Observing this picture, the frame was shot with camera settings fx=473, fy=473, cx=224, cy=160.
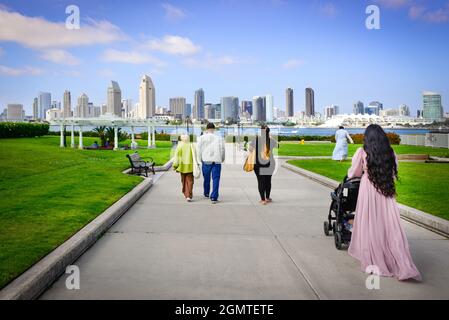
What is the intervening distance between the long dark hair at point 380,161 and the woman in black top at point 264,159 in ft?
17.3

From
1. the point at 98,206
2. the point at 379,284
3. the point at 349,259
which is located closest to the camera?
the point at 379,284

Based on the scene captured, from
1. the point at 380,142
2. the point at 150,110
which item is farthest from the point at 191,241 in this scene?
the point at 150,110

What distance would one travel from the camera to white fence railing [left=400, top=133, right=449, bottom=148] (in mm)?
42575

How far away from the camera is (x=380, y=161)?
584 cm

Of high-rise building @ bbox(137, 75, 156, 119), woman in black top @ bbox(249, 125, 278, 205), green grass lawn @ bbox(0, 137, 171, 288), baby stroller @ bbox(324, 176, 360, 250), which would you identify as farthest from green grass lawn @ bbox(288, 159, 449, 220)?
high-rise building @ bbox(137, 75, 156, 119)

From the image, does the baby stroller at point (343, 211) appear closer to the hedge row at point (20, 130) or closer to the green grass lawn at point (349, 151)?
the green grass lawn at point (349, 151)

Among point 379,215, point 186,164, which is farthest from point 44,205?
point 379,215

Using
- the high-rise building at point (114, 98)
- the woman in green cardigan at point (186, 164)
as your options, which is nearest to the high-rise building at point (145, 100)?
the high-rise building at point (114, 98)

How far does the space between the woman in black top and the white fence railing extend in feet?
117

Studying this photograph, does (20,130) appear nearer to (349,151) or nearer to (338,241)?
(349,151)

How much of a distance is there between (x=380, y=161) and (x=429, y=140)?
44.1 meters

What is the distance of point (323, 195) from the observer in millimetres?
13102

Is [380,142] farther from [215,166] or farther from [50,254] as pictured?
[215,166]
